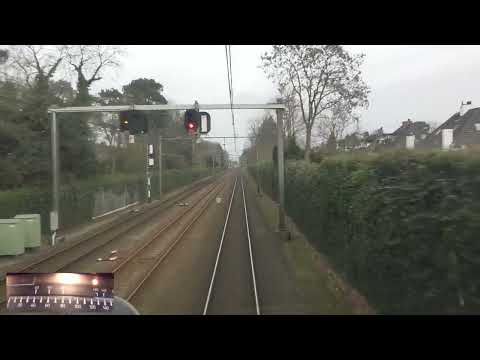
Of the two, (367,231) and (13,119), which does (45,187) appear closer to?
(13,119)

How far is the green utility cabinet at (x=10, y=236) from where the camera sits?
46.4 ft

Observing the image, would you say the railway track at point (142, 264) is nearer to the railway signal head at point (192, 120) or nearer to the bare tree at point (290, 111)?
the railway signal head at point (192, 120)

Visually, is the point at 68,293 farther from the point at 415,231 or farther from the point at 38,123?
the point at 38,123

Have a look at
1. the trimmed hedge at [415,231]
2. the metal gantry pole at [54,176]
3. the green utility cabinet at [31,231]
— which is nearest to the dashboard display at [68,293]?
the trimmed hedge at [415,231]

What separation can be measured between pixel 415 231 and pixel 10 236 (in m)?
13.0

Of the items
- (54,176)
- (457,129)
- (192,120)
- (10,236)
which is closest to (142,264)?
(192,120)

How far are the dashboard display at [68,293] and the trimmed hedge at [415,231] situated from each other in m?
3.83

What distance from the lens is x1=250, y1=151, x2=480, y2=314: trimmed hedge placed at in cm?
494

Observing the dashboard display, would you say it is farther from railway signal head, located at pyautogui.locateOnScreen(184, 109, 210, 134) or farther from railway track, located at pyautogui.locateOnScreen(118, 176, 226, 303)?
railway signal head, located at pyautogui.locateOnScreen(184, 109, 210, 134)

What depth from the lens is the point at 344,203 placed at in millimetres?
9523

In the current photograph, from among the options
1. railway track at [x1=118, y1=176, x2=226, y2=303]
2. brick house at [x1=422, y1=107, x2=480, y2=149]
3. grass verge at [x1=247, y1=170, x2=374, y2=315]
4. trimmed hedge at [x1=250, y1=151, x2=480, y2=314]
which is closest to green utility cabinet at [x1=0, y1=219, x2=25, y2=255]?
railway track at [x1=118, y1=176, x2=226, y2=303]

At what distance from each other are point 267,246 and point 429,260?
10436 mm

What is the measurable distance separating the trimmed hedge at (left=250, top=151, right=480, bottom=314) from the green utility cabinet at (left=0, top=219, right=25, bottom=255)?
10.8m
